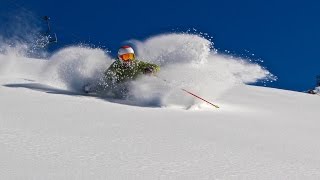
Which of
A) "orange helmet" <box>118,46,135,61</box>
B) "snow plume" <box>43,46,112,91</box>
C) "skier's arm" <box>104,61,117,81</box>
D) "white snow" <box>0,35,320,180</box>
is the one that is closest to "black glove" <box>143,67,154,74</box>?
"white snow" <box>0,35,320,180</box>

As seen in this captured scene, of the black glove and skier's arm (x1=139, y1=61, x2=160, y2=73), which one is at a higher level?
skier's arm (x1=139, y1=61, x2=160, y2=73)

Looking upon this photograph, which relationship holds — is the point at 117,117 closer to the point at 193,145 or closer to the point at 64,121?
the point at 64,121

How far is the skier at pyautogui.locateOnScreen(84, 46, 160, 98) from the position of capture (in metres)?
9.44

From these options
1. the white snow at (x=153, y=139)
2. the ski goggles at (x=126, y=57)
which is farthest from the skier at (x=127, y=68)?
the white snow at (x=153, y=139)

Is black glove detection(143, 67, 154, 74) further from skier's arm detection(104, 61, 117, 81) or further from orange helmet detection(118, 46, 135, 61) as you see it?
skier's arm detection(104, 61, 117, 81)

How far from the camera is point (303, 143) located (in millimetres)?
5445

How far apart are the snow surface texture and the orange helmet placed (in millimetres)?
452

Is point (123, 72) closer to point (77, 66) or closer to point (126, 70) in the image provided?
point (126, 70)

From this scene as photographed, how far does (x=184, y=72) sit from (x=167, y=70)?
0.40m

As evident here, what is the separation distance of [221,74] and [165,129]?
464 cm

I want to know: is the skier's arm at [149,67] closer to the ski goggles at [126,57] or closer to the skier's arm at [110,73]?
the ski goggles at [126,57]

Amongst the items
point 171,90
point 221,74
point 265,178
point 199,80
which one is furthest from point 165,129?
point 221,74

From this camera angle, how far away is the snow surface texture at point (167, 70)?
8.88m

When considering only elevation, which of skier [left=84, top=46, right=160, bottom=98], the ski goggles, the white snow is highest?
the ski goggles
